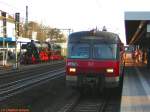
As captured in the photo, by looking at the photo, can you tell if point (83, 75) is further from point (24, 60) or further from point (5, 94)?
point (24, 60)

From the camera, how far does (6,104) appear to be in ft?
57.5

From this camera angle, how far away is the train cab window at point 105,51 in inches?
816

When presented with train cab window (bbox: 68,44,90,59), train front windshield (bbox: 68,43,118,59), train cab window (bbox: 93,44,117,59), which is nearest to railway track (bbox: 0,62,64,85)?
train cab window (bbox: 68,44,90,59)

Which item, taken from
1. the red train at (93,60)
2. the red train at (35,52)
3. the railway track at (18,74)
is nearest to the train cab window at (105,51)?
the red train at (93,60)

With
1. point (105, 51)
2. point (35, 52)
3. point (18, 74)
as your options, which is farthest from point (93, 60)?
point (35, 52)

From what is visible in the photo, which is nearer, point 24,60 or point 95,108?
point 95,108

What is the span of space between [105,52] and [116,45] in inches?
25.0

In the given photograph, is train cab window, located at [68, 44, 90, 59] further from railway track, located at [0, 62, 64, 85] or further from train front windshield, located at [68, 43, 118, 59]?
railway track, located at [0, 62, 64, 85]

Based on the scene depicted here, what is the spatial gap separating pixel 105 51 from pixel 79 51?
113cm

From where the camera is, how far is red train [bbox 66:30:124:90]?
20.2 m

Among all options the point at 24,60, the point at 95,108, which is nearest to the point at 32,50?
the point at 24,60

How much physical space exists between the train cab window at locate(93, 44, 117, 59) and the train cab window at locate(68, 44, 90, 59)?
13.7 inches

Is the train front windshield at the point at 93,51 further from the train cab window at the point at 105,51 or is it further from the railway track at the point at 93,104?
the railway track at the point at 93,104

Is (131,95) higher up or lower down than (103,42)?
lower down
